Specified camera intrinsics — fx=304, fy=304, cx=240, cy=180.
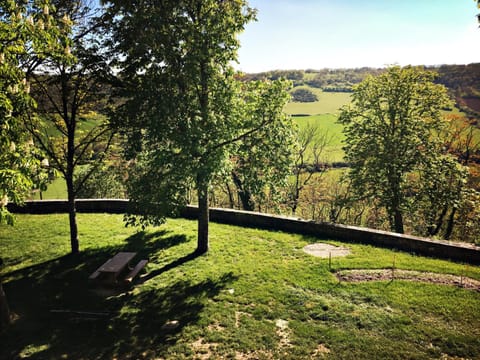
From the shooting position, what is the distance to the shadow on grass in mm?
6762

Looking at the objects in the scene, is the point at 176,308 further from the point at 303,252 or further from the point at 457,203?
the point at 457,203

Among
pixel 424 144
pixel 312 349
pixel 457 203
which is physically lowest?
pixel 312 349

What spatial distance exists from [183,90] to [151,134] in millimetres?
1890

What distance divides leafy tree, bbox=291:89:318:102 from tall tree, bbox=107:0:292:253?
53.7 m

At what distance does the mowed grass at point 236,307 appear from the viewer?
6656 mm

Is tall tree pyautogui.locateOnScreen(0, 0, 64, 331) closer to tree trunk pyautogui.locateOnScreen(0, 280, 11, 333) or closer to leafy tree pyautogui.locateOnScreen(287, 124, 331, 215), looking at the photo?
tree trunk pyautogui.locateOnScreen(0, 280, 11, 333)

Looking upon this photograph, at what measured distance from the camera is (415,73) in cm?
1706

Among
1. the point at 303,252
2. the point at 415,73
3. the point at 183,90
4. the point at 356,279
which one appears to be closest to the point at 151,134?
the point at 183,90

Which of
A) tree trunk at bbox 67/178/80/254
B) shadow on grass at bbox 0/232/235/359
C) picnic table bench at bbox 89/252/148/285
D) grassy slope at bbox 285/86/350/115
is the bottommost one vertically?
shadow on grass at bbox 0/232/235/359

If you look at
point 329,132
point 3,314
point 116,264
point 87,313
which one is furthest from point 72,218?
point 329,132

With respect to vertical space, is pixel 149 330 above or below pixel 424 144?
below

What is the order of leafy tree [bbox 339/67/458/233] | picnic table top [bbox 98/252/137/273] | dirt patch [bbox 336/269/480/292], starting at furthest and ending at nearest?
leafy tree [bbox 339/67/458/233]
picnic table top [bbox 98/252/137/273]
dirt patch [bbox 336/269/480/292]

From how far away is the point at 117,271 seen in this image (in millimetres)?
8992

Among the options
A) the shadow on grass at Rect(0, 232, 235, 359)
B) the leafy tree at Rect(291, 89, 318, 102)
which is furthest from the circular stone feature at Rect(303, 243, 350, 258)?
the leafy tree at Rect(291, 89, 318, 102)
